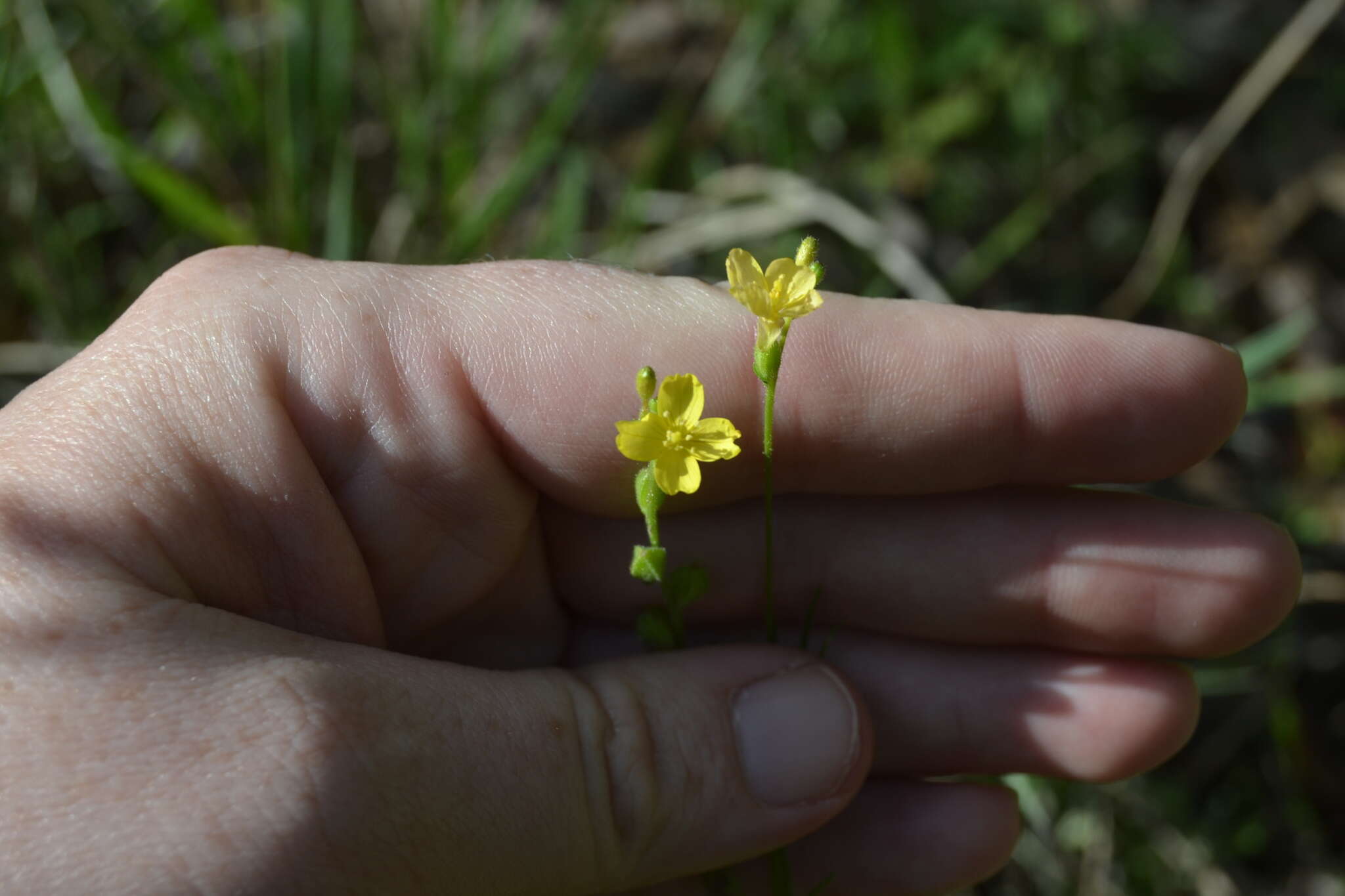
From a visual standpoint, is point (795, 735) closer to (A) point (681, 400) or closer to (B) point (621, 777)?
(B) point (621, 777)

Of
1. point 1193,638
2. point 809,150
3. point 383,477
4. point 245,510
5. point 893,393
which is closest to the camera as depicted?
point 245,510

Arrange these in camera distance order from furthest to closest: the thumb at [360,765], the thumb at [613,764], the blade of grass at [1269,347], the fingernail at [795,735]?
the blade of grass at [1269,347]
the fingernail at [795,735]
the thumb at [613,764]
the thumb at [360,765]

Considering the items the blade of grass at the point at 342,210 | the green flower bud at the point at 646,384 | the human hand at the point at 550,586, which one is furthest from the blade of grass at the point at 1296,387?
the blade of grass at the point at 342,210

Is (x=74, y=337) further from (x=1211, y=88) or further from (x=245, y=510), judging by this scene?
(x=1211, y=88)

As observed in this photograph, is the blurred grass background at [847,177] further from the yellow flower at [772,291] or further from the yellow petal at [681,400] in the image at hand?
the yellow petal at [681,400]

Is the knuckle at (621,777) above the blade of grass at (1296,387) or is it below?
below

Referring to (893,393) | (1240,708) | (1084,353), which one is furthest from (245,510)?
(1240,708)

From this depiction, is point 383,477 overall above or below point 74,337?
below
